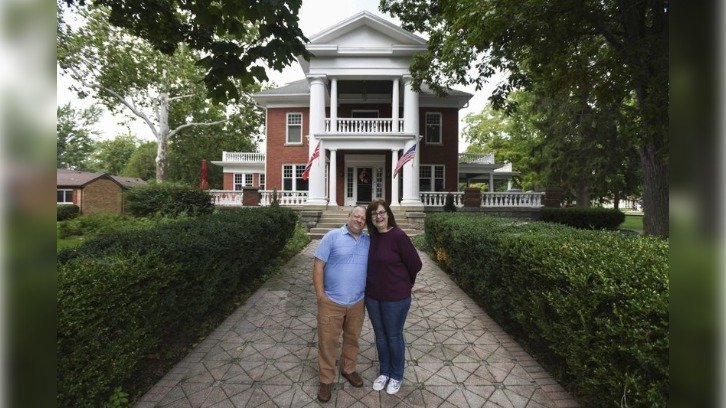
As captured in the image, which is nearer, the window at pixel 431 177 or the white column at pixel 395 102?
the white column at pixel 395 102

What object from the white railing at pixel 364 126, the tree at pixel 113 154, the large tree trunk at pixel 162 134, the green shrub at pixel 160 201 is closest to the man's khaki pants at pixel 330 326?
the green shrub at pixel 160 201

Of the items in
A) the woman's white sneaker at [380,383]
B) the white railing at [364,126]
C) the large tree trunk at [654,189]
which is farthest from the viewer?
the white railing at [364,126]

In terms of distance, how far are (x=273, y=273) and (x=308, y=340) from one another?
11.7 feet

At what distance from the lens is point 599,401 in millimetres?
3078

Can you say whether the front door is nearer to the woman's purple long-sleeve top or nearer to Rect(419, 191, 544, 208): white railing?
Rect(419, 191, 544, 208): white railing

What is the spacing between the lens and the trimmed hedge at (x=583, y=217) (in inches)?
654

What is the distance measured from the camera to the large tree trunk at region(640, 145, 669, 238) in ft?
28.1

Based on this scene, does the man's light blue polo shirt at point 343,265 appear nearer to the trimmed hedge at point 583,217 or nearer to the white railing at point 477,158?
the trimmed hedge at point 583,217

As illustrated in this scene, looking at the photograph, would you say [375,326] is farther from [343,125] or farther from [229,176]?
[229,176]

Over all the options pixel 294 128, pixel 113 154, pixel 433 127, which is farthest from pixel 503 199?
pixel 113 154

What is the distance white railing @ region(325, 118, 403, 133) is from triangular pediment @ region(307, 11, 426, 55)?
319 centimetres

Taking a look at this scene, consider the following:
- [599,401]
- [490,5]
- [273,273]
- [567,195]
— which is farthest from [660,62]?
[567,195]

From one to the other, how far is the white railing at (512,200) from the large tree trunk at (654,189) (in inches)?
322
